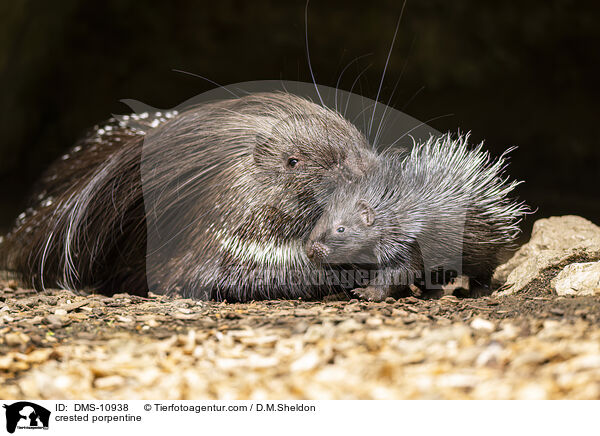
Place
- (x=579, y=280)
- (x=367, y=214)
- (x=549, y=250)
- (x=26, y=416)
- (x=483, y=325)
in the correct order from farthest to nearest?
1. (x=549, y=250)
2. (x=367, y=214)
3. (x=579, y=280)
4. (x=483, y=325)
5. (x=26, y=416)

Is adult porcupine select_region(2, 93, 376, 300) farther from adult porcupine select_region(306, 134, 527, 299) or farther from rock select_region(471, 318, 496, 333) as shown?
rock select_region(471, 318, 496, 333)

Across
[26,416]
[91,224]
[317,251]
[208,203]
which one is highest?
[208,203]

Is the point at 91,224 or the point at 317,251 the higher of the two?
the point at 91,224

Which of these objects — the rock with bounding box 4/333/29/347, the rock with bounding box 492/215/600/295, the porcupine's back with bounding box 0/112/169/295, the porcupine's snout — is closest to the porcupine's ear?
the porcupine's snout

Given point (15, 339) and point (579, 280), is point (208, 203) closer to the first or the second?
point (15, 339)

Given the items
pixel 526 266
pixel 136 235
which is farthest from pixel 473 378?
pixel 136 235

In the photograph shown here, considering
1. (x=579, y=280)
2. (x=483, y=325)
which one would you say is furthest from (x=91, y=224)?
(x=579, y=280)

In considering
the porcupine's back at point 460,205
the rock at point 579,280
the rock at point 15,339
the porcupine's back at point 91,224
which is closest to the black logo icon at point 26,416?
the rock at point 15,339
